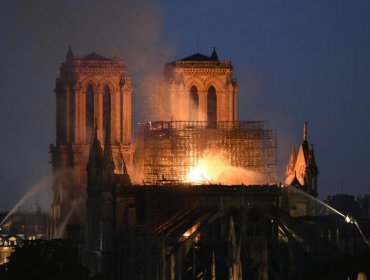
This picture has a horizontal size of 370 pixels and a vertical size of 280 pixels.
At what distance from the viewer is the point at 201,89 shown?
13162 cm

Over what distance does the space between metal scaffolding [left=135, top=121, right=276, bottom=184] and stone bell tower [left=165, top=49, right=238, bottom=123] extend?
228 cm

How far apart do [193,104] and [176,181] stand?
8609mm

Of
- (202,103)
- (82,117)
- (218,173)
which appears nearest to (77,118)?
(82,117)

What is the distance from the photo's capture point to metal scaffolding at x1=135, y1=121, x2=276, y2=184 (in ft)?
418

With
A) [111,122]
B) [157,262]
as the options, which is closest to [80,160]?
[111,122]

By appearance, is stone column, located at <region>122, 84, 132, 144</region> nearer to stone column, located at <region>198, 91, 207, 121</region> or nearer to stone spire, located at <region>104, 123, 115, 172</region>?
stone column, located at <region>198, 91, 207, 121</region>

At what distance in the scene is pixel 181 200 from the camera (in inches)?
4697

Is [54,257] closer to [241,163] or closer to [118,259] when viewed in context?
[118,259]

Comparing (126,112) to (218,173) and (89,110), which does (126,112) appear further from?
(218,173)

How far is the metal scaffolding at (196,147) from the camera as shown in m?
128

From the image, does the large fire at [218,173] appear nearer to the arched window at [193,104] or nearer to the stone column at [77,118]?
the arched window at [193,104]

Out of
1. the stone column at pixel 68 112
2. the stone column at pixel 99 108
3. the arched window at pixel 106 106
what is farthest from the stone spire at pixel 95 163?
the arched window at pixel 106 106

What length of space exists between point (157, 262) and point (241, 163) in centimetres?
2536

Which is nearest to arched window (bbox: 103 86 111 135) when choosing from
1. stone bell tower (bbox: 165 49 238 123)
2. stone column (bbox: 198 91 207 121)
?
stone bell tower (bbox: 165 49 238 123)
